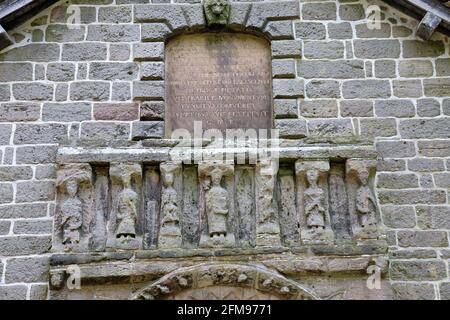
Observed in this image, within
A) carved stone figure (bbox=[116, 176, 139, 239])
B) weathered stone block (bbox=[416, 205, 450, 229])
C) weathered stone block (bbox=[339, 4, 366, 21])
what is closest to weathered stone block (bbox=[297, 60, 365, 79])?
weathered stone block (bbox=[339, 4, 366, 21])

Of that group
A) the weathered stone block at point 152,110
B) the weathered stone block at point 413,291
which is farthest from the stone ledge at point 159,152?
the weathered stone block at point 413,291

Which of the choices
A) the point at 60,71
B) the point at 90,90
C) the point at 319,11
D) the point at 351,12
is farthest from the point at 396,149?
the point at 60,71

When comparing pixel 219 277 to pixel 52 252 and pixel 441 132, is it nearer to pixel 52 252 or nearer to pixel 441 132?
pixel 52 252

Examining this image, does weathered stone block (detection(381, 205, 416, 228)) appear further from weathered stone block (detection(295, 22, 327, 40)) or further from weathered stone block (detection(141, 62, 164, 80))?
weathered stone block (detection(141, 62, 164, 80))

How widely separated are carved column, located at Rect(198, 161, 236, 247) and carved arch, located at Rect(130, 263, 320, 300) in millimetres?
253

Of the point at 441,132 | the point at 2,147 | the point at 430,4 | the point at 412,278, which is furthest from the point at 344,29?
the point at 2,147

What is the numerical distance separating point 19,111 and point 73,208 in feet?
3.90

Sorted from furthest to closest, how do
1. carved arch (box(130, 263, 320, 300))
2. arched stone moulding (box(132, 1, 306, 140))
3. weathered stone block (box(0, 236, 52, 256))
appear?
arched stone moulding (box(132, 1, 306, 140)), weathered stone block (box(0, 236, 52, 256)), carved arch (box(130, 263, 320, 300))

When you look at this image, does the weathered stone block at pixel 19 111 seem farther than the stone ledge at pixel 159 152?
Yes

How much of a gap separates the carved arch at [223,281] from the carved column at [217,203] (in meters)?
0.25

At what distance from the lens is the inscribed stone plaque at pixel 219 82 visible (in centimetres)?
765

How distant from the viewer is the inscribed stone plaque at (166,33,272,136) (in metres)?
7.65

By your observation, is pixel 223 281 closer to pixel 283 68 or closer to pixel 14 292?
pixel 14 292

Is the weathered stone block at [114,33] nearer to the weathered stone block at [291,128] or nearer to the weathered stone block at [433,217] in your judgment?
the weathered stone block at [291,128]
